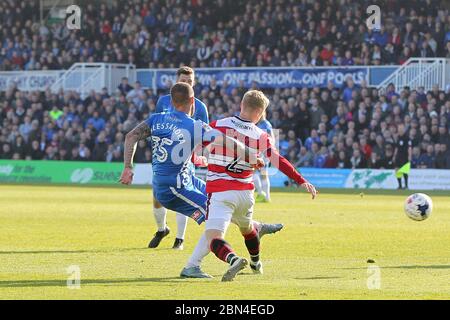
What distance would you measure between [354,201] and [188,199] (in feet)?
46.6

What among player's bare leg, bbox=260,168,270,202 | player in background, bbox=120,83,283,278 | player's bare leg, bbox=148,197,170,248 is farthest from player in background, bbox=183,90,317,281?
player's bare leg, bbox=260,168,270,202

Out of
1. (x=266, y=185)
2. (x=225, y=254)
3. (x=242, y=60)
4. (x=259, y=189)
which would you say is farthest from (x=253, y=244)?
(x=242, y=60)

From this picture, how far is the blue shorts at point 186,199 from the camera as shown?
12.5 meters

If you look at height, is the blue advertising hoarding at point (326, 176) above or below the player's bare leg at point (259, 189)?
below

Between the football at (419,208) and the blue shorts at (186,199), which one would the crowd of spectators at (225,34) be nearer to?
the football at (419,208)

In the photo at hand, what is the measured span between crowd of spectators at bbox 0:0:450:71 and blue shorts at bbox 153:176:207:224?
981 inches

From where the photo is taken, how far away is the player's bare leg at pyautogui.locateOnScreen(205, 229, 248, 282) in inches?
402

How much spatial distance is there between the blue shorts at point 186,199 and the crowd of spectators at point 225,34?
24916mm

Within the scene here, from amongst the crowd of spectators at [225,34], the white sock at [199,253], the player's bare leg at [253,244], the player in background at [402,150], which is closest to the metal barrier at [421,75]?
the crowd of spectators at [225,34]

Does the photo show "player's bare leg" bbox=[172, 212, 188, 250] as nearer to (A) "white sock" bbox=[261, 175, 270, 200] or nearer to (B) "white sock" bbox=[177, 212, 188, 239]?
(B) "white sock" bbox=[177, 212, 188, 239]

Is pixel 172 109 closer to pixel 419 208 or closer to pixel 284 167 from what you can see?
pixel 284 167

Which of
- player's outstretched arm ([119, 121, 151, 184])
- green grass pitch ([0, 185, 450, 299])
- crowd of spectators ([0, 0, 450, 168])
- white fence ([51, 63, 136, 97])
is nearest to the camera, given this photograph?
green grass pitch ([0, 185, 450, 299])
